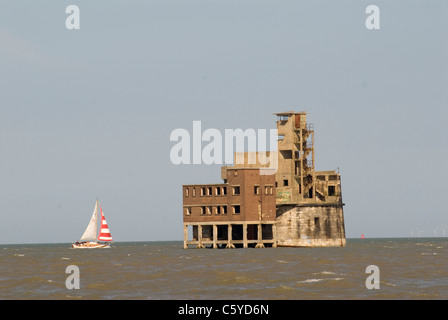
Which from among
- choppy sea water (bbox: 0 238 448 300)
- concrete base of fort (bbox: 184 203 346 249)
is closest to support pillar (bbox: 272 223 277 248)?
concrete base of fort (bbox: 184 203 346 249)

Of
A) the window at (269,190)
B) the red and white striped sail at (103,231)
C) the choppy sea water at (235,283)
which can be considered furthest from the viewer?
the red and white striped sail at (103,231)

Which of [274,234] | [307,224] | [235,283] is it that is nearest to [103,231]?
[274,234]

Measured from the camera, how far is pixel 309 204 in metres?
133

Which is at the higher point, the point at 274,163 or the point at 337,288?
the point at 274,163

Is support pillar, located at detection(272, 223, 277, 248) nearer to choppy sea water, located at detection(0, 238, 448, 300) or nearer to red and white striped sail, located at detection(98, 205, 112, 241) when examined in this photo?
choppy sea water, located at detection(0, 238, 448, 300)

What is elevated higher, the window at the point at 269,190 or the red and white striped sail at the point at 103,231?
the window at the point at 269,190

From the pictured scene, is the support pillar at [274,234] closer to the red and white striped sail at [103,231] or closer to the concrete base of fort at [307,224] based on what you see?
the concrete base of fort at [307,224]

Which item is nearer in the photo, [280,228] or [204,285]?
[204,285]

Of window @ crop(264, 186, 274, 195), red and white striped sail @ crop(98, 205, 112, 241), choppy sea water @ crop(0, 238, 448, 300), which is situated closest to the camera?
choppy sea water @ crop(0, 238, 448, 300)

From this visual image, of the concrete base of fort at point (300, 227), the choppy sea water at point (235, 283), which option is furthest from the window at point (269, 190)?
the choppy sea water at point (235, 283)

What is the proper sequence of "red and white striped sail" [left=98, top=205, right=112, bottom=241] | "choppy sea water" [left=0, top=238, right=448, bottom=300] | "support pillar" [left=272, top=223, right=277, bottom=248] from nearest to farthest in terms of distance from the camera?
"choppy sea water" [left=0, top=238, right=448, bottom=300] → "support pillar" [left=272, top=223, right=277, bottom=248] → "red and white striped sail" [left=98, top=205, right=112, bottom=241]
